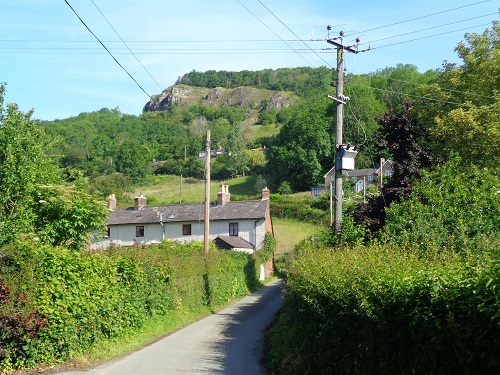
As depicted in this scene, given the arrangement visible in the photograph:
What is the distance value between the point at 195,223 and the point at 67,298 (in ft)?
141

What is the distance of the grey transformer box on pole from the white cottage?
33.6 m

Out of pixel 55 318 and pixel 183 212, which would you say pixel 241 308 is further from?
pixel 183 212

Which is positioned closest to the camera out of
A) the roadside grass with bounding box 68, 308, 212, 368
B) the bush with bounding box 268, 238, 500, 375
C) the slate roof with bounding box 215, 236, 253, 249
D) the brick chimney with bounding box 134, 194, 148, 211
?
the bush with bounding box 268, 238, 500, 375

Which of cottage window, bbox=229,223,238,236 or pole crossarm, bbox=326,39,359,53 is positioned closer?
pole crossarm, bbox=326,39,359,53

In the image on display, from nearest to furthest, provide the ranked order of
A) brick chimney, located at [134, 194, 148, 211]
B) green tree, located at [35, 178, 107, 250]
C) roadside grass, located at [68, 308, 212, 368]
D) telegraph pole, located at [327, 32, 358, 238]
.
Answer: roadside grass, located at [68, 308, 212, 368], telegraph pole, located at [327, 32, 358, 238], green tree, located at [35, 178, 107, 250], brick chimney, located at [134, 194, 148, 211]

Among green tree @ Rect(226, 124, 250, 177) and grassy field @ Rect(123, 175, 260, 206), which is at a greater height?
green tree @ Rect(226, 124, 250, 177)

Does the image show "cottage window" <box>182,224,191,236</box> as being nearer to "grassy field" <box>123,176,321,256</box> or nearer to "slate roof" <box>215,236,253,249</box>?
"slate roof" <box>215,236,253,249</box>

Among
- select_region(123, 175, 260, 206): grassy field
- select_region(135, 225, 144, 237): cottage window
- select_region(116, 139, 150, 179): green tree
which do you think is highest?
select_region(116, 139, 150, 179): green tree

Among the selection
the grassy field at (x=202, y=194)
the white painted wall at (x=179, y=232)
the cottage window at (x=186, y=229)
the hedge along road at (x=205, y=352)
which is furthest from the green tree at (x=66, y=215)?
the grassy field at (x=202, y=194)

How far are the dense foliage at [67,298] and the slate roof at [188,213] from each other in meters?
35.0

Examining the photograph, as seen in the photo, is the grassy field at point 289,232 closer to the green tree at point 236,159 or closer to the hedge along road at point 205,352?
the hedge along road at point 205,352

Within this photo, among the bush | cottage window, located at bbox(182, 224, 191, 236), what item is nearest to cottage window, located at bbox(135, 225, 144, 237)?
cottage window, located at bbox(182, 224, 191, 236)

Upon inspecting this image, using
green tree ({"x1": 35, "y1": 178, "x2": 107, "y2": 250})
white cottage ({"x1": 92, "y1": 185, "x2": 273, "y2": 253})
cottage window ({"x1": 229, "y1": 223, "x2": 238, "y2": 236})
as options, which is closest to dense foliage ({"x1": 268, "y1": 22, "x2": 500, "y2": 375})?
green tree ({"x1": 35, "y1": 178, "x2": 107, "y2": 250})

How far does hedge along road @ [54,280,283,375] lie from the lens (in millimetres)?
13625
